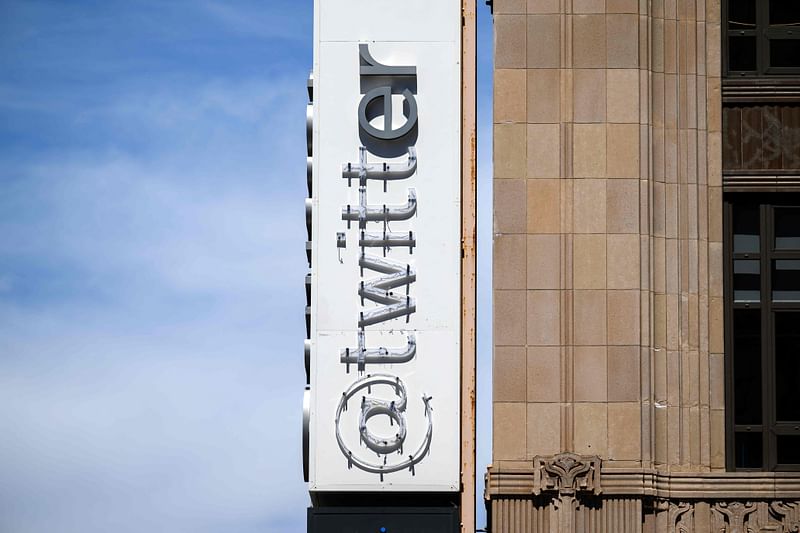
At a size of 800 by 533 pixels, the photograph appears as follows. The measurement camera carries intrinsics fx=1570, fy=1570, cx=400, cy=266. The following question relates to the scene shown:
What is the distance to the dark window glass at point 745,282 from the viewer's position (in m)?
23.2

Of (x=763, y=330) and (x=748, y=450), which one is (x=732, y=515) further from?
(x=763, y=330)

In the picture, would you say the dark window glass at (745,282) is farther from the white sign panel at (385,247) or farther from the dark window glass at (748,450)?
the white sign panel at (385,247)

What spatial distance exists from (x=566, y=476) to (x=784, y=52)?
7304 mm

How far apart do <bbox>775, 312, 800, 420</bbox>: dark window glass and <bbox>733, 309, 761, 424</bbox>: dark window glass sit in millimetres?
276

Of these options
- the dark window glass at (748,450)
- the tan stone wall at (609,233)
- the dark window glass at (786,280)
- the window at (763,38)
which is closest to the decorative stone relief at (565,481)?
the tan stone wall at (609,233)

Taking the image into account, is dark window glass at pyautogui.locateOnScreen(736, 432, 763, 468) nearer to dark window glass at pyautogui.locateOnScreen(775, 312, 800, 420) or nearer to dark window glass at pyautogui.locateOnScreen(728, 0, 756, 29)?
dark window glass at pyautogui.locateOnScreen(775, 312, 800, 420)

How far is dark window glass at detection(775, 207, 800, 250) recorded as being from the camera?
23297mm

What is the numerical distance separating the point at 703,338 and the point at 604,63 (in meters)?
4.24

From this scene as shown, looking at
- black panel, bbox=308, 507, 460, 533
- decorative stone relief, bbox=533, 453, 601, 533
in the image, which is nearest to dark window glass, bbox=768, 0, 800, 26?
decorative stone relief, bbox=533, 453, 601, 533

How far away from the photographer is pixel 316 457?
22.2 metres

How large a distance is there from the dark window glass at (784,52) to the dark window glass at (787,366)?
12.4 feet

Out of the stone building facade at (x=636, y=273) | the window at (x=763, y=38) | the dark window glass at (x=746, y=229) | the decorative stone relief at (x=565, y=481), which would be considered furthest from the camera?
the window at (x=763, y=38)

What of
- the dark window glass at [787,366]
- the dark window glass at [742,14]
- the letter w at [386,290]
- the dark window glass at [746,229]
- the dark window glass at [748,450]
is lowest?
the dark window glass at [748,450]

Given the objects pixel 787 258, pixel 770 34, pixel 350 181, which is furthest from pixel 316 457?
pixel 770 34
